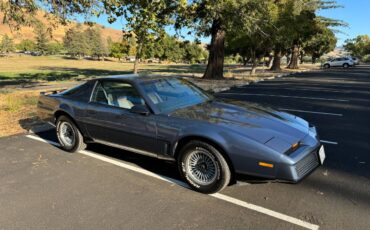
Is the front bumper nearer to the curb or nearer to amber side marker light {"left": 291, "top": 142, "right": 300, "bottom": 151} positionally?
amber side marker light {"left": 291, "top": 142, "right": 300, "bottom": 151}

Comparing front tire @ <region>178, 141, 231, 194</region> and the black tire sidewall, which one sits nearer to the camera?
front tire @ <region>178, 141, 231, 194</region>

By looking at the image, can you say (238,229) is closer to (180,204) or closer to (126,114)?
(180,204)

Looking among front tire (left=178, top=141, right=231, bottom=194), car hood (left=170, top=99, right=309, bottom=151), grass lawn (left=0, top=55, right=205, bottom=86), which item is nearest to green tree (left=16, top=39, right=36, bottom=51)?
grass lawn (left=0, top=55, right=205, bottom=86)

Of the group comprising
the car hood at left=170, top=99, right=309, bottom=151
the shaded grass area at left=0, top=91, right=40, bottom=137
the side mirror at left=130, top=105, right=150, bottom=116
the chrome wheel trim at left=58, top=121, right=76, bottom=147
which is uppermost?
the side mirror at left=130, top=105, right=150, bottom=116

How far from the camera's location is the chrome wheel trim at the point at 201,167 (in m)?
4.02

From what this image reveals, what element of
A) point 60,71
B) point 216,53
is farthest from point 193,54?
point 216,53

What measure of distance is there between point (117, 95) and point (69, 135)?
1371mm

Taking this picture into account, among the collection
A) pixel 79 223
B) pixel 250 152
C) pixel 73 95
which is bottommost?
pixel 79 223

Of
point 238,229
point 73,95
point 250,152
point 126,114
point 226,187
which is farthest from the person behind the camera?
point 73,95

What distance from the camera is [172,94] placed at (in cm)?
505

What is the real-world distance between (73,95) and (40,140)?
1.55 metres

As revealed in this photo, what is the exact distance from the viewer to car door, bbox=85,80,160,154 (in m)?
4.51

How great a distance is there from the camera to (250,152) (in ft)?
12.1

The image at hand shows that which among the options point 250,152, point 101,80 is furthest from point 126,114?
point 250,152
